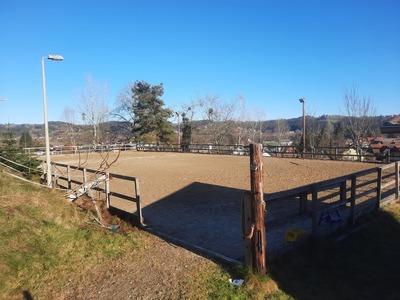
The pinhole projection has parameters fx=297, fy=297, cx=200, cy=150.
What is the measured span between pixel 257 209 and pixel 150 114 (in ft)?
143

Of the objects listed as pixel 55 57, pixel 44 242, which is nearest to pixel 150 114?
pixel 55 57

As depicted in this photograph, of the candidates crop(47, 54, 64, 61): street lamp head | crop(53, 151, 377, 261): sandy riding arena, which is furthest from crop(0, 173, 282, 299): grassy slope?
crop(47, 54, 64, 61): street lamp head

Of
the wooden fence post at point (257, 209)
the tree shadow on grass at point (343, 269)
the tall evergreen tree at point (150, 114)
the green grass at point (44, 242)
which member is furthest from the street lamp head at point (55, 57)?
the tall evergreen tree at point (150, 114)

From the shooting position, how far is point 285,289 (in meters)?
4.12

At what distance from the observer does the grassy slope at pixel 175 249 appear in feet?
13.6

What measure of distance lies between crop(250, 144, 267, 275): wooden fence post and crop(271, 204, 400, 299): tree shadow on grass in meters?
0.34

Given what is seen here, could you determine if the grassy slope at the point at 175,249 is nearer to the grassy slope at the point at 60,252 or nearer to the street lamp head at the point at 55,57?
the grassy slope at the point at 60,252

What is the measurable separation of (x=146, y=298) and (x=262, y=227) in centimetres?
189

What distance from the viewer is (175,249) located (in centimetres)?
556

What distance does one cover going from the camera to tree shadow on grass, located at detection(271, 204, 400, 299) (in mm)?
4184

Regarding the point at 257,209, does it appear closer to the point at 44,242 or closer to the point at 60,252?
the point at 60,252

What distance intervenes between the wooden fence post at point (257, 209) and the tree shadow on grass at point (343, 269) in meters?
0.34

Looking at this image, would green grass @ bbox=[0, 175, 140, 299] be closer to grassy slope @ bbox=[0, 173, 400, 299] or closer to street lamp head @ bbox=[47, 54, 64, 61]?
grassy slope @ bbox=[0, 173, 400, 299]

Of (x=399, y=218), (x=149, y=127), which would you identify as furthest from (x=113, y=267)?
(x=149, y=127)
